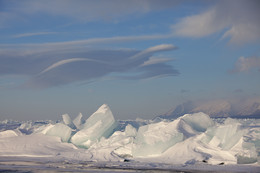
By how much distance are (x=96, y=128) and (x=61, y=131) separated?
3442 millimetres

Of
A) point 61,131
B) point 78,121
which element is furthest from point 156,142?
point 78,121

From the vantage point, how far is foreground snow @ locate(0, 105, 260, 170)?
93.0ft

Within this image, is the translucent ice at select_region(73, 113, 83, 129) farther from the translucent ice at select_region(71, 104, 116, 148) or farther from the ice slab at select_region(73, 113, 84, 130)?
the translucent ice at select_region(71, 104, 116, 148)

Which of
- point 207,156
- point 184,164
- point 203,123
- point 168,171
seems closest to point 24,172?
point 168,171

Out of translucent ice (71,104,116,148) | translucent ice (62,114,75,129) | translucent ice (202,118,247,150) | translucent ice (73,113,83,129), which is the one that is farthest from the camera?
translucent ice (73,113,83,129)

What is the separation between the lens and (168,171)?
2348cm

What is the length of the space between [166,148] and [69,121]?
17052 mm

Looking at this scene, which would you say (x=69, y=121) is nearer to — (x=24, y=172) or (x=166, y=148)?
(x=166, y=148)

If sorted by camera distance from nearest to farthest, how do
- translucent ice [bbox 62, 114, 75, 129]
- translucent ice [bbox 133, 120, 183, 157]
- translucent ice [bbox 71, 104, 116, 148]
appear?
translucent ice [bbox 133, 120, 183, 157] → translucent ice [bbox 71, 104, 116, 148] → translucent ice [bbox 62, 114, 75, 129]

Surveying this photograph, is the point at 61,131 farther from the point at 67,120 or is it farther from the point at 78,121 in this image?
the point at 78,121

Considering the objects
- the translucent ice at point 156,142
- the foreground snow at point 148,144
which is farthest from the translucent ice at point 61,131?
the translucent ice at point 156,142

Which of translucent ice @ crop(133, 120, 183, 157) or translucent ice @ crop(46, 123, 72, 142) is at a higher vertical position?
translucent ice @ crop(46, 123, 72, 142)

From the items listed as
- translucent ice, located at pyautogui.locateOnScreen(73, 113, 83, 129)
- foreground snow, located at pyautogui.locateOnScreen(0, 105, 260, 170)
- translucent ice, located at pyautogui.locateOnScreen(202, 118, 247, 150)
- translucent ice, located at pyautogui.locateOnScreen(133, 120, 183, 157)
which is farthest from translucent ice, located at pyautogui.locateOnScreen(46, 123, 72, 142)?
translucent ice, located at pyautogui.locateOnScreen(202, 118, 247, 150)

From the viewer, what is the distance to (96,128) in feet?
128
